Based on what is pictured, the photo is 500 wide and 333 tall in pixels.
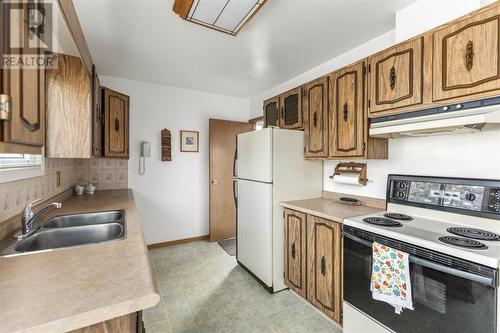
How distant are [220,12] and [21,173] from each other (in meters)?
1.63

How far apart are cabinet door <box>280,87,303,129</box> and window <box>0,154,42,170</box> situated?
223cm

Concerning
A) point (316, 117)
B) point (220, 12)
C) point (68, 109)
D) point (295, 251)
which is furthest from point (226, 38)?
point (295, 251)

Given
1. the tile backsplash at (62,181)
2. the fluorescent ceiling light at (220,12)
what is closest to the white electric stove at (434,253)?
the fluorescent ceiling light at (220,12)

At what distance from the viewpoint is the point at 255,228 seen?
8.32ft

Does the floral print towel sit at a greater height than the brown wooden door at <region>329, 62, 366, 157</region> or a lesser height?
lesser

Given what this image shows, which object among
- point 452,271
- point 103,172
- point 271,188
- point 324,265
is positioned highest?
point 103,172

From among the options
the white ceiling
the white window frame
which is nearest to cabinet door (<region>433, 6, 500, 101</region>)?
the white ceiling

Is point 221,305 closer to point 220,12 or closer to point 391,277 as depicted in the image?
point 391,277

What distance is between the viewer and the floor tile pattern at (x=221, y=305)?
6.13 ft

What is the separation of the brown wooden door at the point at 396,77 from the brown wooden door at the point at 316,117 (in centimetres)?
47

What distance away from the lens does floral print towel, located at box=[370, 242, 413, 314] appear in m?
1.32

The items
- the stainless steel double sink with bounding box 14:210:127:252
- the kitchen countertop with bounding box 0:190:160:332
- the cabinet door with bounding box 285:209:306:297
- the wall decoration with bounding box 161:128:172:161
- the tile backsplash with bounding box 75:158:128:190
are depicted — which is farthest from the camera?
the wall decoration with bounding box 161:128:172:161

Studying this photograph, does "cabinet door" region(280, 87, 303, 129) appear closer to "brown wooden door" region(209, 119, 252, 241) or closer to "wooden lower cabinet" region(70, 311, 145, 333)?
"brown wooden door" region(209, 119, 252, 241)

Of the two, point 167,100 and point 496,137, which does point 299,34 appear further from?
point 167,100
